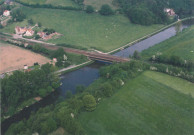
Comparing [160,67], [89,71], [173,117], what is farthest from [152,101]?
[89,71]

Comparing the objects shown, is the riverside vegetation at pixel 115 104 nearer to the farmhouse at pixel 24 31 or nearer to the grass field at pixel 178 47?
the grass field at pixel 178 47

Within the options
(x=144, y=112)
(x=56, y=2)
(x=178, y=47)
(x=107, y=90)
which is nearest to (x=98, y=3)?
(x=56, y=2)

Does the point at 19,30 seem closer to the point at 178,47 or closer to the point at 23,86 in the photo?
the point at 23,86

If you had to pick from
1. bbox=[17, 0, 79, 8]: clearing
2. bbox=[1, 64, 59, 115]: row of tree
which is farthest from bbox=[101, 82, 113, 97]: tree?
bbox=[17, 0, 79, 8]: clearing

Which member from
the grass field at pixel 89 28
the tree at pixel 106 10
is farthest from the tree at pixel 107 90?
the tree at pixel 106 10

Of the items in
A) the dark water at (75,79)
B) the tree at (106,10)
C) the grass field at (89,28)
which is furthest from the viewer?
the tree at (106,10)
